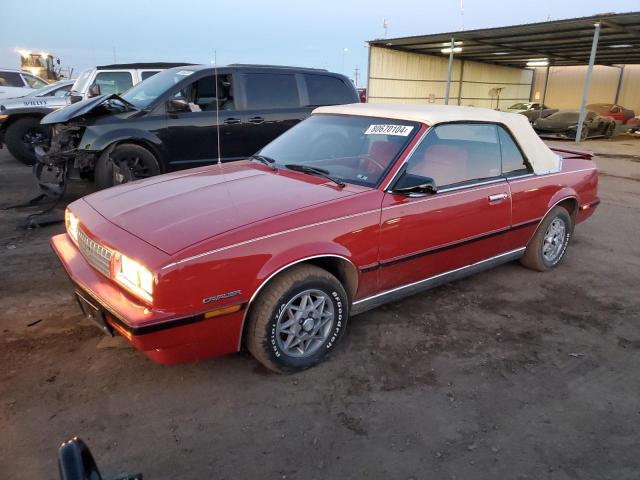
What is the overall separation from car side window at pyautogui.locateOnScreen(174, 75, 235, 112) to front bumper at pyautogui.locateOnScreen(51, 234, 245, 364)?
13.9 ft

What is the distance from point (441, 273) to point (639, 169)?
1052cm

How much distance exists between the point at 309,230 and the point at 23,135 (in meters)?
9.40

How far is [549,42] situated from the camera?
21984 mm

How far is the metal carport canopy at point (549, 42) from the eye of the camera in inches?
663

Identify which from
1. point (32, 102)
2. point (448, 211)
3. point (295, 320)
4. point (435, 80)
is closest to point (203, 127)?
point (448, 211)

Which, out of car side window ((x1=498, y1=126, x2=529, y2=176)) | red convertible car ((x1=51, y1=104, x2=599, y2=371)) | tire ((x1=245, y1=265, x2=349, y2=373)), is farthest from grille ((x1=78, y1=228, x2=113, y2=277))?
car side window ((x1=498, y1=126, x2=529, y2=176))

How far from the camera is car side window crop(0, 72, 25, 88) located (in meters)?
12.5

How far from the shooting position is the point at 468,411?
2.57 m

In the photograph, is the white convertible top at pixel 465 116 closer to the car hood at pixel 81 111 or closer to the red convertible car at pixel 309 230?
the red convertible car at pixel 309 230

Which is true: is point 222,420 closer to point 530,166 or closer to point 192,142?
point 530,166

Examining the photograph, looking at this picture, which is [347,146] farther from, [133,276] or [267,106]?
[267,106]

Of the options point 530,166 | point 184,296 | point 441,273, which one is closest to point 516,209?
point 530,166

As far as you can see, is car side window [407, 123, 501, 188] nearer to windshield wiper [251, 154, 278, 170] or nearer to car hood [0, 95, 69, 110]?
windshield wiper [251, 154, 278, 170]

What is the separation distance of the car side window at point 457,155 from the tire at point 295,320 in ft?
3.36
